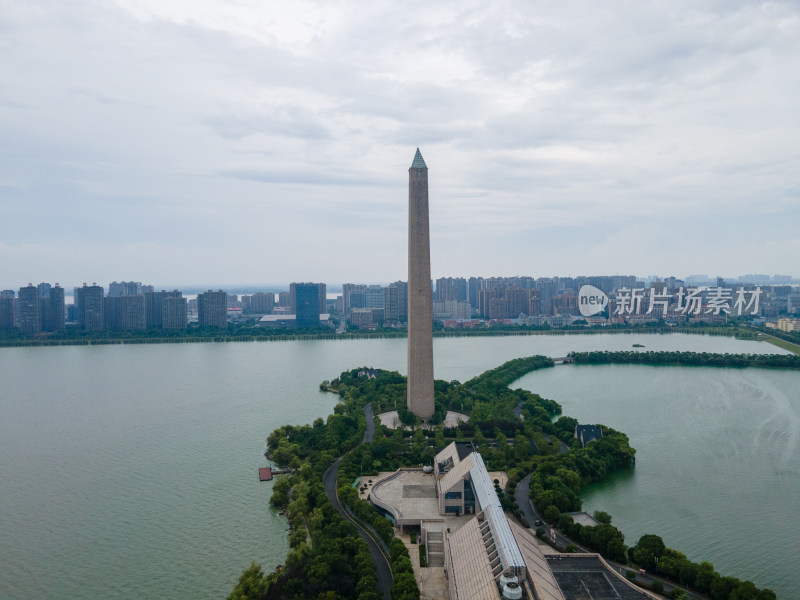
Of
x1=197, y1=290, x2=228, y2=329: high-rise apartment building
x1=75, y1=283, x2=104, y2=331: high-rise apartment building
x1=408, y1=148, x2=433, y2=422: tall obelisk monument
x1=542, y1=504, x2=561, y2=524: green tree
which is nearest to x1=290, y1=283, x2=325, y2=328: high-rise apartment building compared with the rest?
x1=197, y1=290, x2=228, y2=329: high-rise apartment building

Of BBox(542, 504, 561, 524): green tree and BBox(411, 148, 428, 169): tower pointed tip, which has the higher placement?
BBox(411, 148, 428, 169): tower pointed tip

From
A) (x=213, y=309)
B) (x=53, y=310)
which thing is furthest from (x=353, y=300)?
(x=53, y=310)

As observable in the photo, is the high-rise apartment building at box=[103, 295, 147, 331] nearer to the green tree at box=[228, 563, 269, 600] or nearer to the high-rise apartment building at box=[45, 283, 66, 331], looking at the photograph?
the high-rise apartment building at box=[45, 283, 66, 331]

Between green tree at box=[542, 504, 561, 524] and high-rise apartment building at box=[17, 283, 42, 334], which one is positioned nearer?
green tree at box=[542, 504, 561, 524]

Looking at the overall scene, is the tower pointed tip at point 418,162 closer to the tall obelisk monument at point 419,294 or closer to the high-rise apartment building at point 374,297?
the tall obelisk monument at point 419,294

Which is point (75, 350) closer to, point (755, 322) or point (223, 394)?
point (223, 394)

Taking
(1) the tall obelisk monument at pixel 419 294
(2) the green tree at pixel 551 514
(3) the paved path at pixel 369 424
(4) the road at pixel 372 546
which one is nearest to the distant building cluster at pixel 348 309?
(3) the paved path at pixel 369 424

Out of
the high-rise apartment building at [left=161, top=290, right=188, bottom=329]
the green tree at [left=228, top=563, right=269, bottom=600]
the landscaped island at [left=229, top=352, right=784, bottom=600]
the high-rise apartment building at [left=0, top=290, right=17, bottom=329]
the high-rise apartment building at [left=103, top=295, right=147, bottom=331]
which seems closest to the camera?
the green tree at [left=228, top=563, right=269, bottom=600]
